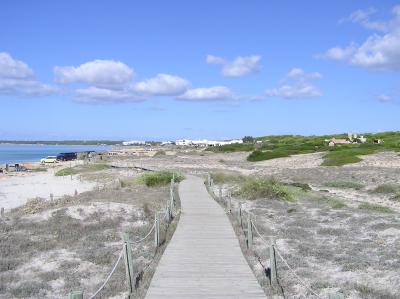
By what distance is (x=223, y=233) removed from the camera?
57.1 ft

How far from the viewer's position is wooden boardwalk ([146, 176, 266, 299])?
34.7 feet

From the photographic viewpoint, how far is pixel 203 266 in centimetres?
1269

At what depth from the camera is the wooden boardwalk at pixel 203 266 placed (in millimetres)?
10570

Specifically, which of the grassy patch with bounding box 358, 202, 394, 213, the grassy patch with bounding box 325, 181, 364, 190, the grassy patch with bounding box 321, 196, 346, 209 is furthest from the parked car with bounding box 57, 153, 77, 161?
the grassy patch with bounding box 358, 202, 394, 213

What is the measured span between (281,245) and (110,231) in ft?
22.1

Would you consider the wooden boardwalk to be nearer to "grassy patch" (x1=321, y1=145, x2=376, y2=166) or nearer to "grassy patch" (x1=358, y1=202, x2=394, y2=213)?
"grassy patch" (x1=358, y1=202, x2=394, y2=213)

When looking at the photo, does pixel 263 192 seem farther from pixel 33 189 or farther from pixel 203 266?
pixel 33 189

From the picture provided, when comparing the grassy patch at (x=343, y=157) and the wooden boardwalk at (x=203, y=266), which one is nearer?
the wooden boardwalk at (x=203, y=266)

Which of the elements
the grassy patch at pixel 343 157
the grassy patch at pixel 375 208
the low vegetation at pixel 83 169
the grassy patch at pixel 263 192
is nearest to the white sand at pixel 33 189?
the low vegetation at pixel 83 169

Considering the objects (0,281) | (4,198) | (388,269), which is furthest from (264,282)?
(4,198)

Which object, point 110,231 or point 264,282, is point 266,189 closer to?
point 110,231

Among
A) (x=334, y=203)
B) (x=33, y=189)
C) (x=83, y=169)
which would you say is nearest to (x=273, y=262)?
(x=334, y=203)

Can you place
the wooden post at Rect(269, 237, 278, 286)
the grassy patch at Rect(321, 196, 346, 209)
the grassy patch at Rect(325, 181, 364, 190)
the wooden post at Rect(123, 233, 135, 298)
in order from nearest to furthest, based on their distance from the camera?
the wooden post at Rect(123, 233, 135, 298), the wooden post at Rect(269, 237, 278, 286), the grassy patch at Rect(321, 196, 346, 209), the grassy patch at Rect(325, 181, 364, 190)

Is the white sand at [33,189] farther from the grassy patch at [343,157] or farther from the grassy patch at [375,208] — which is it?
the grassy patch at [343,157]
